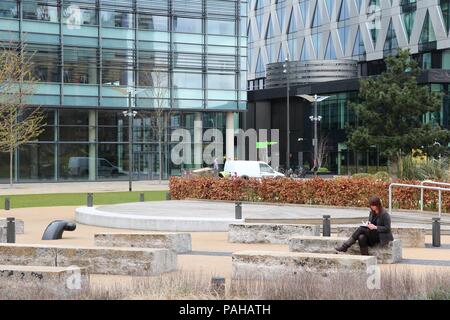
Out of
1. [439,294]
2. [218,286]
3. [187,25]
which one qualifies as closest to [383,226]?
[439,294]

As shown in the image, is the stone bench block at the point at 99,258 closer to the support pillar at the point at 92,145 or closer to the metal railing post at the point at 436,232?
the metal railing post at the point at 436,232

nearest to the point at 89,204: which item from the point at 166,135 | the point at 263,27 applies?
the point at 166,135

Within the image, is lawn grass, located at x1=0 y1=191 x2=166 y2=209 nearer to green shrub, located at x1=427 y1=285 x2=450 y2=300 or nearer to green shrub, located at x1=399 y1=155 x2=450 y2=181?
green shrub, located at x1=399 y1=155 x2=450 y2=181

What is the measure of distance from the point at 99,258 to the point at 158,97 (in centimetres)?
4293

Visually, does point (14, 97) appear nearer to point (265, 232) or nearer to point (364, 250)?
point (265, 232)

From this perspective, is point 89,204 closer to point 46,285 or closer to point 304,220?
point 304,220

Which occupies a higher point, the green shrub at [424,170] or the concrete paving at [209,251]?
the green shrub at [424,170]

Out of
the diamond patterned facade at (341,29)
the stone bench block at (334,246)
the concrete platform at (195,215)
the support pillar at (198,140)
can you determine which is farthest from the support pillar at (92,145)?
the stone bench block at (334,246)

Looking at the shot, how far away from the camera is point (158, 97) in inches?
2147

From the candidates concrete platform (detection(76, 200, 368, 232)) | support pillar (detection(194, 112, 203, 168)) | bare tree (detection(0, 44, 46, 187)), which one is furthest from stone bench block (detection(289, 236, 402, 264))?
support pillar (detection(194, 112, 203, 168))

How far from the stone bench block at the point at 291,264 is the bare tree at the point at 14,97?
30.5m

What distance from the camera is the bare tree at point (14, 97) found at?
4249 centimetres

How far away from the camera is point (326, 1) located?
74062mm

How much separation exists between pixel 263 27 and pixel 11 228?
7170 centimetres
